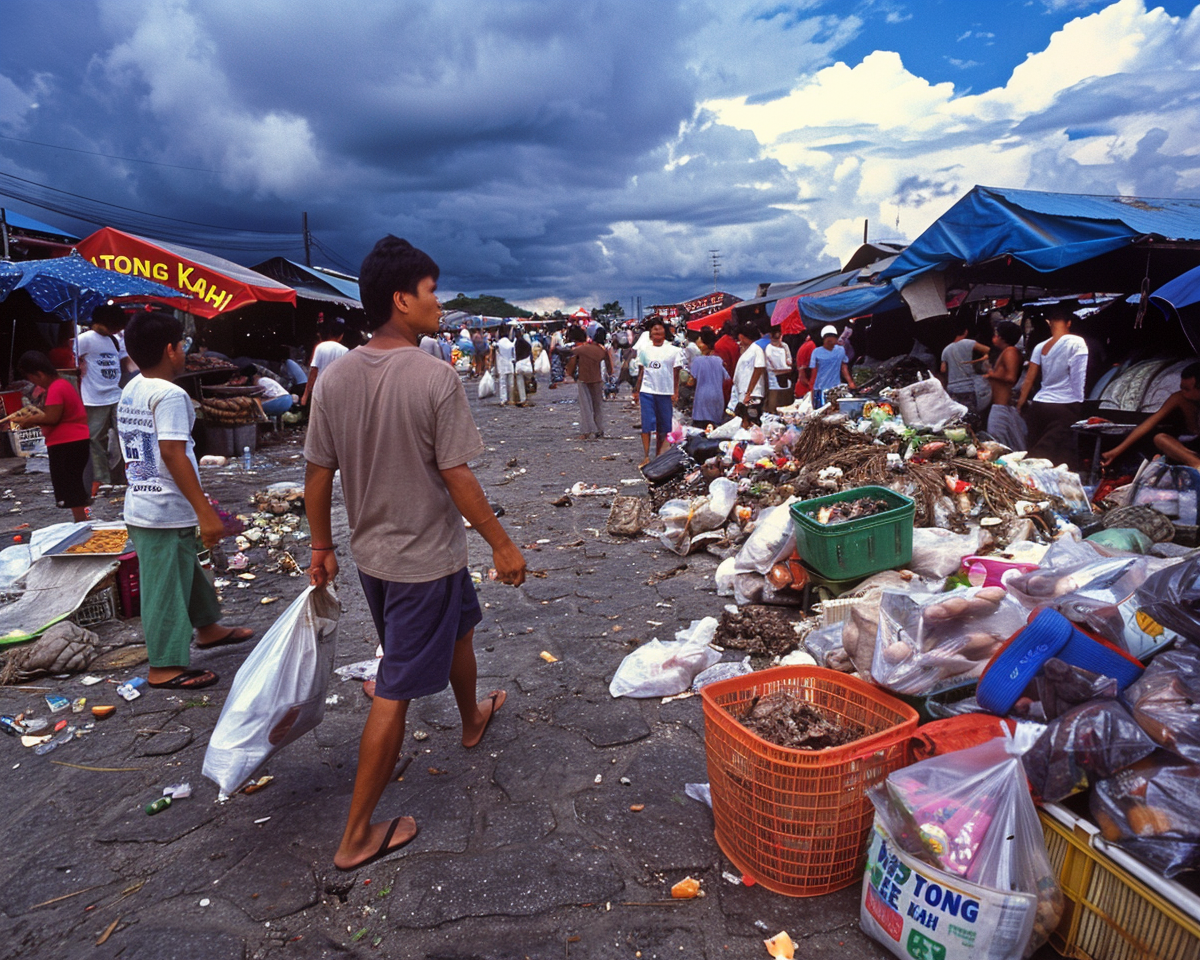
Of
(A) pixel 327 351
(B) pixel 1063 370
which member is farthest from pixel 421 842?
(B) pixel 1063 370

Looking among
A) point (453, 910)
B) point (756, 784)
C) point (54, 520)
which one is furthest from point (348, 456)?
point (54, 520)

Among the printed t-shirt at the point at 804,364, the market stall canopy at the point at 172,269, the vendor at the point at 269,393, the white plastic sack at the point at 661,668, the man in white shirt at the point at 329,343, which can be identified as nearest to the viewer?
the white plastic sack at the point at 661,668

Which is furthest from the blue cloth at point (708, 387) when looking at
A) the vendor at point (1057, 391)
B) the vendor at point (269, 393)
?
the vendor at point (269, 393)

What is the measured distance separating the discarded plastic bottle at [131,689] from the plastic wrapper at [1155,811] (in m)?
A: 3.98

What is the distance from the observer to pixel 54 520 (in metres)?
7.08

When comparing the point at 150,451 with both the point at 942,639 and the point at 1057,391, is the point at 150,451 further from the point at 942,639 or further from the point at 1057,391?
the point at 1057,391

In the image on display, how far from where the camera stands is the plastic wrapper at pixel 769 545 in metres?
4.60

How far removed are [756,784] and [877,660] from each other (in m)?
0.67

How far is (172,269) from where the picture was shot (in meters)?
9.76

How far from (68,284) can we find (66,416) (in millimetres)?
3486

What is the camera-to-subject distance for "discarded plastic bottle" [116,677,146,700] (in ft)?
11.8

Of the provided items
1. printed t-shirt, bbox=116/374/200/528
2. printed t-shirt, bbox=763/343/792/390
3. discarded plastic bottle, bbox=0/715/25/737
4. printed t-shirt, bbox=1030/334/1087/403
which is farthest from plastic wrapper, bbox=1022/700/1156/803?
printed t-shirt, bbox=763/343/792/390

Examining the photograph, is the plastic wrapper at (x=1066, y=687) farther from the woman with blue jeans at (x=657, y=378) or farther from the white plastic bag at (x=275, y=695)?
the woman with blue jeans at (x=657, y=378)

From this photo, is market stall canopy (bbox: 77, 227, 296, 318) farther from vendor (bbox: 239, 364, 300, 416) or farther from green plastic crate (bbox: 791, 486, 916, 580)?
green plastic crate (bbox: 791, 486, 916, 580)
